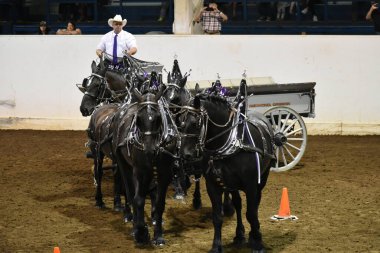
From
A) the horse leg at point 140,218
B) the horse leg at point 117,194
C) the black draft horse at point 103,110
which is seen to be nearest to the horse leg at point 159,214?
the horse leg at point 140,218

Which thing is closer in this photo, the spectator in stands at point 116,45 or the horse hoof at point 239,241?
the horse hoof at point 239,241

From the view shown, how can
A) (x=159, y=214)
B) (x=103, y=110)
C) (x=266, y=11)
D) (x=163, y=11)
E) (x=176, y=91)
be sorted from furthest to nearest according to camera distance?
(x=163, y=11), (x=266, y=11), (x=103, y=110), (x=176, y=91), (x=159, y=214)

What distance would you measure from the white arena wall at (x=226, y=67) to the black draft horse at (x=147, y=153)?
834 cm

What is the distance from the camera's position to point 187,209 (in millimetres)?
12039

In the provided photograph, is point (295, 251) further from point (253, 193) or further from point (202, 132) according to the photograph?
point (202, 132)

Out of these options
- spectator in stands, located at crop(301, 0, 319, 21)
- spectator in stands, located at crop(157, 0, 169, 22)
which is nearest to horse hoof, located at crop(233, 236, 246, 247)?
spectator in stands, located at crop(301, 0, 319, 21)

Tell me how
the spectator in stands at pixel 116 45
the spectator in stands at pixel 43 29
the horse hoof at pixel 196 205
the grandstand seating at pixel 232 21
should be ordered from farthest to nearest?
the spectator in stands at pixel 43 29, the grandstand seating at pixel 232 21, the spectator in stands at pixel 116 45, the horse hoof at pixel 196 205

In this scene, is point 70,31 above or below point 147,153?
above

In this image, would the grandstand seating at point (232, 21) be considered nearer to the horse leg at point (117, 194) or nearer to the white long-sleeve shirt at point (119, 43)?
the white long-sleeve shirt at point (119, 43)

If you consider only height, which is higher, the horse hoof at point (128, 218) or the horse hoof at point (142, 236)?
the horse hoof at point (142, 236)

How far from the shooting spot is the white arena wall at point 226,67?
59.7ft

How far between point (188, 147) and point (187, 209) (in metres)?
3.25

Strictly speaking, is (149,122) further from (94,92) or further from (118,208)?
(94,92)

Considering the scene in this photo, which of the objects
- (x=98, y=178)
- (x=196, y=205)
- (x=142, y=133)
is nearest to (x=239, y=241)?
(x=142, y=133)
